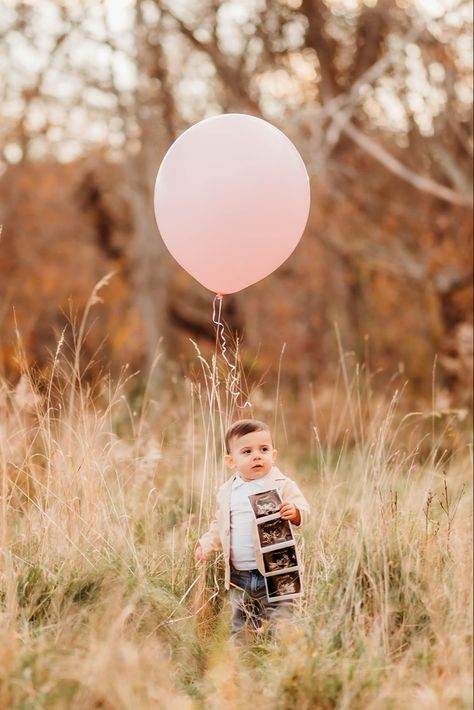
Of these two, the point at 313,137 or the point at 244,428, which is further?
the point at 313,137

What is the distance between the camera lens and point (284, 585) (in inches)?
136

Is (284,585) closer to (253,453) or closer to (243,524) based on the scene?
(243,524)

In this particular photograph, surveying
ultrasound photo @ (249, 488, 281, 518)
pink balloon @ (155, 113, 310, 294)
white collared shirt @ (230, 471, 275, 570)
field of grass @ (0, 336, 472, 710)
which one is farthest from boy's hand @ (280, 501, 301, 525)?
pink balloon @ (155, 113, 310, 294)

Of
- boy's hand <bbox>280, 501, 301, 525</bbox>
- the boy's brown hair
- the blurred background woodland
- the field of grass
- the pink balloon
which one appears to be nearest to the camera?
the field of grass

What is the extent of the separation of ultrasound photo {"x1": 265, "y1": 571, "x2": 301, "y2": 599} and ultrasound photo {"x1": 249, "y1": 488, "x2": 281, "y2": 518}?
24 cm

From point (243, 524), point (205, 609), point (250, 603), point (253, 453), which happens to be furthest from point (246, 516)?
point (205, 609)

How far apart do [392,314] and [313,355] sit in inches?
181

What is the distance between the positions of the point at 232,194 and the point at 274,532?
1503 mm

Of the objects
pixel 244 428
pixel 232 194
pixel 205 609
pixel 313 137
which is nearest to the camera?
pixel 244 428

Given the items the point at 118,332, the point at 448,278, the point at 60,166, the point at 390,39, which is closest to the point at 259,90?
the point at 390,39

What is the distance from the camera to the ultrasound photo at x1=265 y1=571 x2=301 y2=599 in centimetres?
346

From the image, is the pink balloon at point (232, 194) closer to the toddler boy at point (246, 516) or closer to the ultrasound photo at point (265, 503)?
the toddler boy at point (246, 516)

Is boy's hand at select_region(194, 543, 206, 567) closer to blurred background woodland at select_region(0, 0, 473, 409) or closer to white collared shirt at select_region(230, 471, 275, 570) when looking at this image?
white collared shirt at select_region(230, 471, 275, 570)

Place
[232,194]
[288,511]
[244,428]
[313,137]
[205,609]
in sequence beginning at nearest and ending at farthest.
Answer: [288,511], [244,428], [205,609], [232,194], [313,137]
